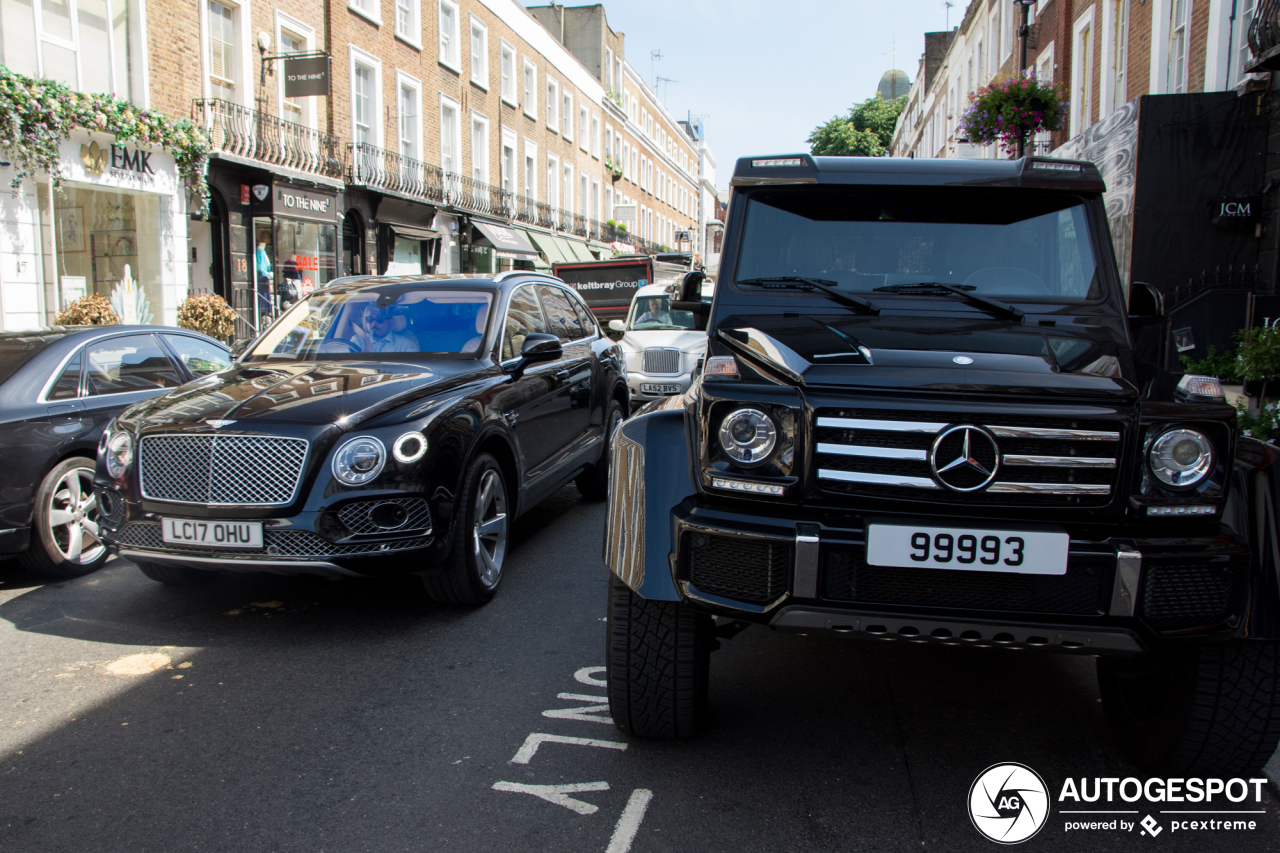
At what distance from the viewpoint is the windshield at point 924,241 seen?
358cm

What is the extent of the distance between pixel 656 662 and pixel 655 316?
11.6 m

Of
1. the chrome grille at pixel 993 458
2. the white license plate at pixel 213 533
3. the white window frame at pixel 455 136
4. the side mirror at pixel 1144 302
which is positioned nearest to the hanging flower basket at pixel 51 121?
the white license plate at pixel 213 533

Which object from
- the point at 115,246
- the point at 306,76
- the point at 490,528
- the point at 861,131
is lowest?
the point at 490,528

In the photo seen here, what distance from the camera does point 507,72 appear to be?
31016 millimetres

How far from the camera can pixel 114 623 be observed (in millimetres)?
4539

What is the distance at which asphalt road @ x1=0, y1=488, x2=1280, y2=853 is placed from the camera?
2.70 m

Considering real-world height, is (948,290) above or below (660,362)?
above

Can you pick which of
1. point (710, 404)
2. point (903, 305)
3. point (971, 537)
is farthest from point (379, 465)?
point (971, 537)

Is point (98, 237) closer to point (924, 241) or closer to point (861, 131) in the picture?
point (924, 241)

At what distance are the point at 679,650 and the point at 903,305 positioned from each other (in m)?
1.55

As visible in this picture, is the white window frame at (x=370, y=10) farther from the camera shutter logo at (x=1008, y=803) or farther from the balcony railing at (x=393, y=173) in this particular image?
the camera shutter logo at (x=1008, y=803)

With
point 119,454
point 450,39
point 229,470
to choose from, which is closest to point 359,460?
point 229,470

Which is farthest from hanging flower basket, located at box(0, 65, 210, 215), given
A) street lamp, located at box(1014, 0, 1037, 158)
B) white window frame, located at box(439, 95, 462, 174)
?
Result: street lamp, located at box(1014, 0, 1037, 158)

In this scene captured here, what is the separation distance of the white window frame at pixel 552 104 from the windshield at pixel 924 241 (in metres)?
33.6
